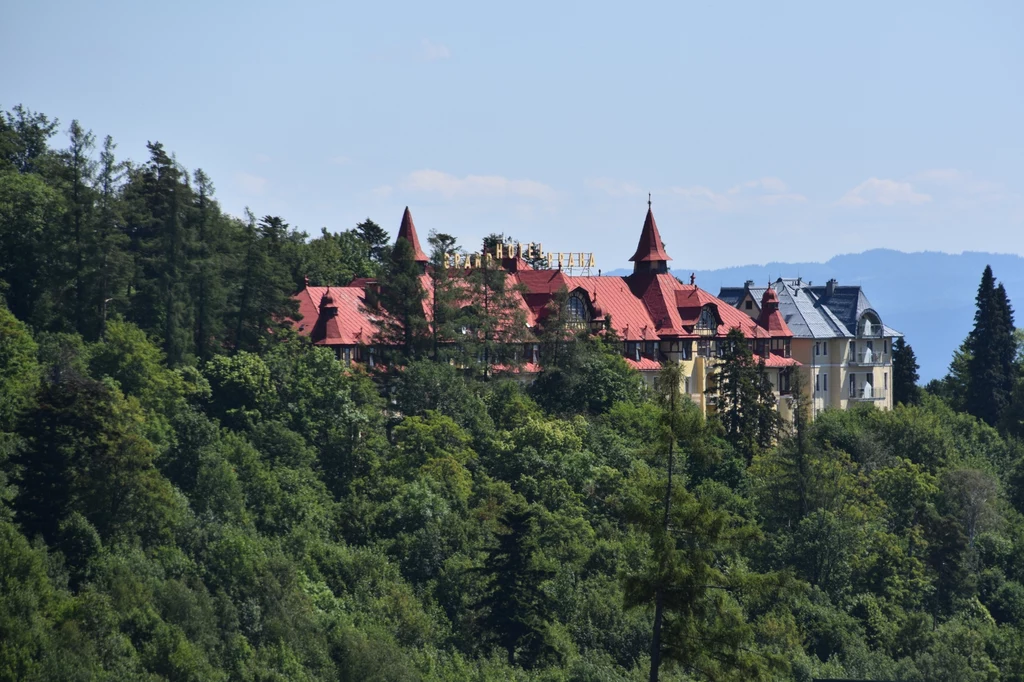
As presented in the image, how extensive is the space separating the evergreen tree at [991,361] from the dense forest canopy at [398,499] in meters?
12.8

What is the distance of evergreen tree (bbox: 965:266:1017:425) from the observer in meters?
104

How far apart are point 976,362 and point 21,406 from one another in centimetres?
6712

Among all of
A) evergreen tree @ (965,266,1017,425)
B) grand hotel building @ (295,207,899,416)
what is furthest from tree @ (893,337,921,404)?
evergreen tree @ (965,266,1017,425)

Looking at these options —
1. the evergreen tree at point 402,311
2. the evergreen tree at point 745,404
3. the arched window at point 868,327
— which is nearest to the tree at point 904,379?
the arched window at point 868,327

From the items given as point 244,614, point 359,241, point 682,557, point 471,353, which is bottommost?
point 244,614

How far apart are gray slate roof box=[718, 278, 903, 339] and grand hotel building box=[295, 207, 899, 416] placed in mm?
67

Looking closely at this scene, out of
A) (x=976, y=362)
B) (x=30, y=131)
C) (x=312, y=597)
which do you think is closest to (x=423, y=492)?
(x=312, y=597)

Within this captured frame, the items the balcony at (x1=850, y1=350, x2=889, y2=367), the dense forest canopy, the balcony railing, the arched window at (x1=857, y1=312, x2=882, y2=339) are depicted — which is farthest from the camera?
the arched window at (x1=857, y1=312, x2=882, y2=339)

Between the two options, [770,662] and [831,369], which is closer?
[770,662]

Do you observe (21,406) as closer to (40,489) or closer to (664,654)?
(40,489)

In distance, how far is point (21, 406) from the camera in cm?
5953

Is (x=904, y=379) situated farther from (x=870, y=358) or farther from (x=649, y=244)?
(x=649, y=244)

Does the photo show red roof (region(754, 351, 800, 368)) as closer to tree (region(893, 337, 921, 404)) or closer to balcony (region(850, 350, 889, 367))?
balcony (region(850, 350, 889, 367))

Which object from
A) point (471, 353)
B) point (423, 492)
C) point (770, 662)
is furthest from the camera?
point (471, 353)
